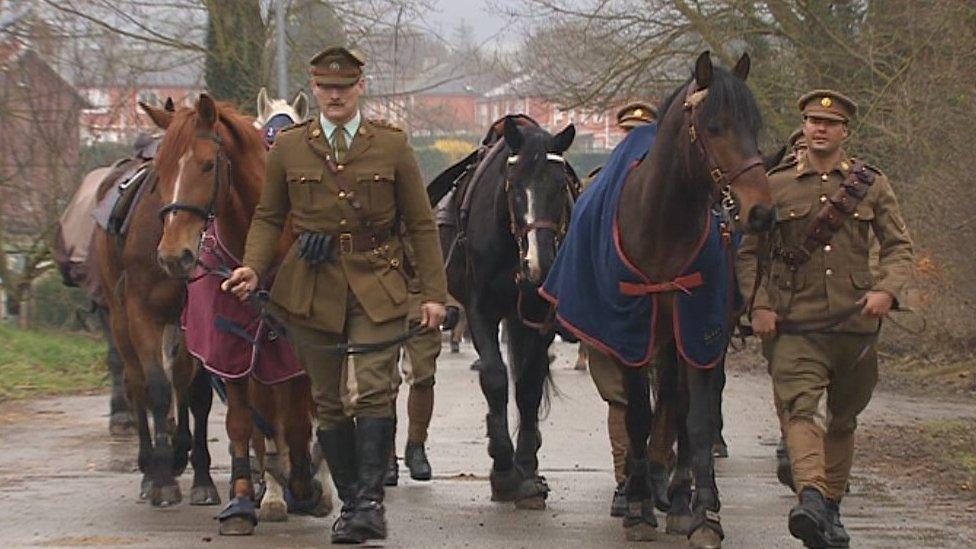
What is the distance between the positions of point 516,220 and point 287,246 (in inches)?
79.2

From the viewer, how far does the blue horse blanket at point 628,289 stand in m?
9.59

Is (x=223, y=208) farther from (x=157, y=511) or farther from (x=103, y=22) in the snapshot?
(x=103, y=22)

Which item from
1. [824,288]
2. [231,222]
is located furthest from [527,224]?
[824,288]

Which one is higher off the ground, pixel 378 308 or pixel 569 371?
pixel 378 308

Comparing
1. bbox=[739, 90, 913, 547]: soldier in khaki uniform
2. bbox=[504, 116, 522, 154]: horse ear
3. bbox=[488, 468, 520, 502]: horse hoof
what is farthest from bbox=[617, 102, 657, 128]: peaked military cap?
bbox=[739, 90, 913, 547]: soldier in khaki uniform

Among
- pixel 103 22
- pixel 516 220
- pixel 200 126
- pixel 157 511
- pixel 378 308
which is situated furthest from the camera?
pixel 103 22

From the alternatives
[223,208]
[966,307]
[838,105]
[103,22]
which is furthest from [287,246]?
[103,22]

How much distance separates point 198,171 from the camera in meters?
9.81

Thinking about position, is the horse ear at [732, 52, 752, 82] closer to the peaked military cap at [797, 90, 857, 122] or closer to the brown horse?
the peaked military cap at [797, 90, 857, 122]

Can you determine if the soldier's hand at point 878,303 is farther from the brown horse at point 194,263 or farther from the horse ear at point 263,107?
the horse ear at point 263,107

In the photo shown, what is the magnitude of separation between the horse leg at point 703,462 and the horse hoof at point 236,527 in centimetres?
214

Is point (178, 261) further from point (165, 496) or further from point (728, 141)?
point (728, 141)

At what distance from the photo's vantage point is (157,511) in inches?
429

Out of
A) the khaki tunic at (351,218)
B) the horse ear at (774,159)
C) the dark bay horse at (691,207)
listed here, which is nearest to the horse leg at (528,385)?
the dark bay horse at (691,207)
